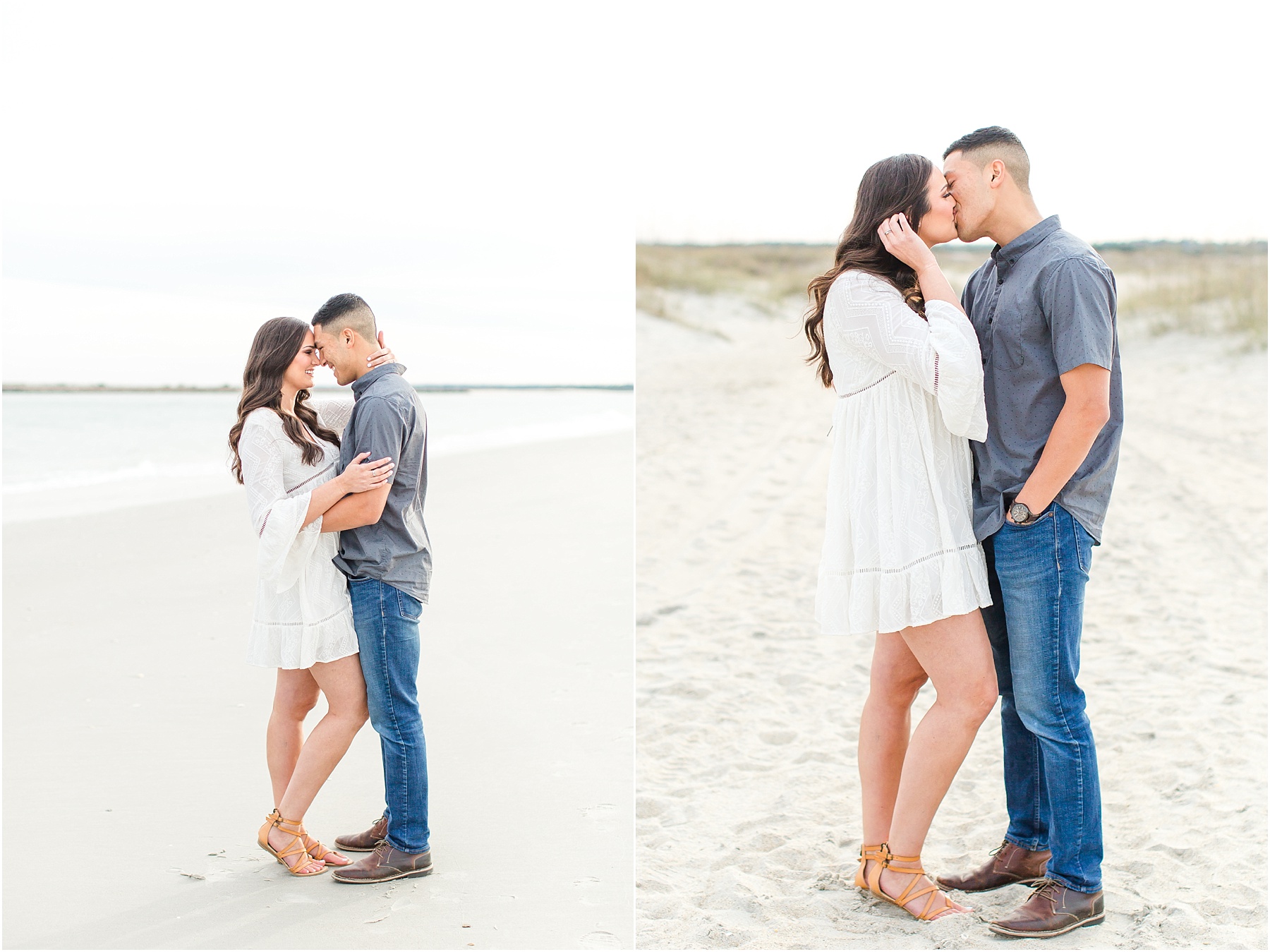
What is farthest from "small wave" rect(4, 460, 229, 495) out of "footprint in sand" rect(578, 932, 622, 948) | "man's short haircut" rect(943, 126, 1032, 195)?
"man's short haircut" rect(943, 126, 1032, 195)

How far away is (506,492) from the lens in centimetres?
1109

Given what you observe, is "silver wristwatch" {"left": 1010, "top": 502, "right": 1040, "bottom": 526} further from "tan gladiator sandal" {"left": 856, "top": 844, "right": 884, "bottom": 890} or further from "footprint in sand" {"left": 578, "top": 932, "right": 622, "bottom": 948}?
"footprint in sand" {"left": 578, "top": 932, "right": 622, "bottom": 948}

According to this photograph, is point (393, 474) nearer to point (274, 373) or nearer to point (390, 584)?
point (390, 584)

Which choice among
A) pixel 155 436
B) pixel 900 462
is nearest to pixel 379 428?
pixel 900 462

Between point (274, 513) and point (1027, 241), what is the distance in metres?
2.08

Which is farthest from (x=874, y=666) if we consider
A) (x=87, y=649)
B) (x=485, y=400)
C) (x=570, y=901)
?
(x=485, y=400)

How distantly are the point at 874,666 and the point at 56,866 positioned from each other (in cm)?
242

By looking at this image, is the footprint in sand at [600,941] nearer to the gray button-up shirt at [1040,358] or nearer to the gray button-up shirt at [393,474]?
the gray button-up shirt at [393,474]

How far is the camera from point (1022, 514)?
2.46 metres

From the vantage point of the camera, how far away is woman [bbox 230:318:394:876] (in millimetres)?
2771

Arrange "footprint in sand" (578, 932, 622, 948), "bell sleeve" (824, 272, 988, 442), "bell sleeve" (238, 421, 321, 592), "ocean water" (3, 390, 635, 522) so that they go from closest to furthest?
"bell sleeve" (824, 272, 988, 442) < "footprint in sand" (578, 932, 622, 948) < "bell sleeve" (238, 421, 321, 592) < "ocean water" (3, 390, 635, 522)

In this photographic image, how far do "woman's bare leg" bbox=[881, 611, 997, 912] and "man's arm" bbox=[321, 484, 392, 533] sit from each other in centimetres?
141

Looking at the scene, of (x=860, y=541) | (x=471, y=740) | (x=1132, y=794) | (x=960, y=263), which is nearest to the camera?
(x=860, y=541)

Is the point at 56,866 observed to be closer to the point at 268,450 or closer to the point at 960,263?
the point at 268,450
